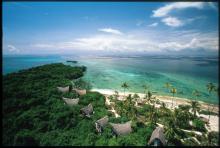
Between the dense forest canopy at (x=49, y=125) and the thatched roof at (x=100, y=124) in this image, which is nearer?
the dense forest canopy at (x=49, y=125)

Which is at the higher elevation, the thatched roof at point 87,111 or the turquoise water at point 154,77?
the thatched roof at point 87,111

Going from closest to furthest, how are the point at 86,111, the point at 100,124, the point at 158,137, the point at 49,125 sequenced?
the point at 158,137, the point at 49,125, the point at 100,124, the point at 86,111

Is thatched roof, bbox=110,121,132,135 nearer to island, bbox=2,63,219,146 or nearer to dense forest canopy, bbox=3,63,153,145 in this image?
island, bbox=2,63,219,146

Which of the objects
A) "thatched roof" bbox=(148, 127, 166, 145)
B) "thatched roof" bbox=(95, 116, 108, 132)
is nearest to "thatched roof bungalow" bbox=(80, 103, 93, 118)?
"thatched roof" bbox=(95, 116, 108, 132)

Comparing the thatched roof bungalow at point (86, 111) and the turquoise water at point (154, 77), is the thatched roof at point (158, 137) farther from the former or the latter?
the turquoise water at point (154, 77)

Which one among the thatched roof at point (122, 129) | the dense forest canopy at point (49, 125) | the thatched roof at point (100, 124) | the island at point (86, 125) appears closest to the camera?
the dense forest canopy at point (49, 125)

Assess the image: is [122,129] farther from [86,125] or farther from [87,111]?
[87,111]

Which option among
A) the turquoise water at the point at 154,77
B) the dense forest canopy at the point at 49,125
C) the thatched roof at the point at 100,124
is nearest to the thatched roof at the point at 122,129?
the dense forest canopy at the point at 49,125

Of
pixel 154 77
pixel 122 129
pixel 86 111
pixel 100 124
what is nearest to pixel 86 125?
pixel 100 124

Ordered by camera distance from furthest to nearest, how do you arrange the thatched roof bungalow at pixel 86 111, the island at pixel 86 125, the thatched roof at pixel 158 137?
the thatched roof bungalow at pixel 86 111, the thatched roof at pixel 158 137, the island at pixel 86 125

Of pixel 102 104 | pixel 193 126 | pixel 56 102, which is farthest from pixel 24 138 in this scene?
pixel 193 126

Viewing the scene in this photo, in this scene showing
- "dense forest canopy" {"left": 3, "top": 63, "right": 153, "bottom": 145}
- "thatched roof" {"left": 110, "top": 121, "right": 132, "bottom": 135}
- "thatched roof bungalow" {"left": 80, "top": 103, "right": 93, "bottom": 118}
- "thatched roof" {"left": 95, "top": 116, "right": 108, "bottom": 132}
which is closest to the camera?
"dense forest canopy" {"left": 3, "top": 63, "right": 153, "bottom": 145}
